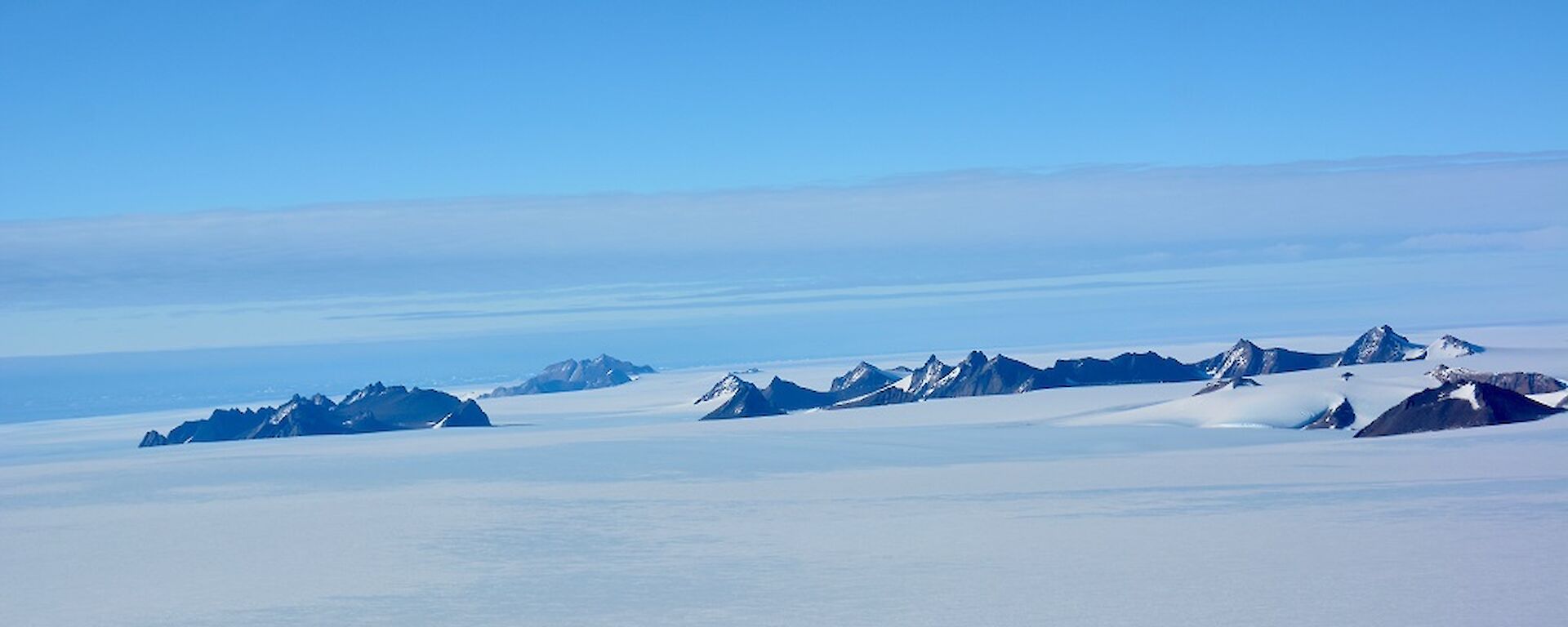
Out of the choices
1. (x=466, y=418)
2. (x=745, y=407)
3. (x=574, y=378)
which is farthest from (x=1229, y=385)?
(x=574, y=378)

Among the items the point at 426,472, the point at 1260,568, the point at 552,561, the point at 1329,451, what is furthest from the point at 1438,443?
the point at 426,472

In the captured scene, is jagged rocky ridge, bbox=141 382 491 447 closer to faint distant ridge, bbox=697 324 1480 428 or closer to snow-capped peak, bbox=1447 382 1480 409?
faint distant ridge, bbox=697 324 1480 428

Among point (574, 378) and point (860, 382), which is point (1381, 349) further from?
point (574, 378)

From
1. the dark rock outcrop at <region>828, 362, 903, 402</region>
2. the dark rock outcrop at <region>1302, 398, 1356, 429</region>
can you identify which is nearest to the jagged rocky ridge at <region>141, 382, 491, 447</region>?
the dark rock outcrop at <region>828, 362, 903, 402</region>

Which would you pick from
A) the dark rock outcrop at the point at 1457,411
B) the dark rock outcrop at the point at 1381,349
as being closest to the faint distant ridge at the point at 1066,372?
the dark rock outcrop at the point at 1381,349

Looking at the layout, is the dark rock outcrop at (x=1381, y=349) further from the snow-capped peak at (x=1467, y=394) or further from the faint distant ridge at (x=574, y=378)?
the faint distant ridge at (x=574, y=378)
